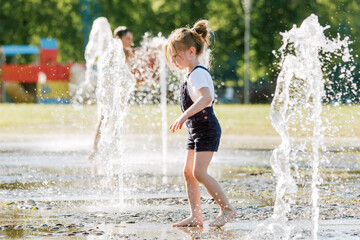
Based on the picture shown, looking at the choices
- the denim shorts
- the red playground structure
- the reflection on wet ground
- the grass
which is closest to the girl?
the denim shorts

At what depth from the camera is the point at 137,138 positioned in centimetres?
A: 1484

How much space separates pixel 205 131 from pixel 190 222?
646 mm

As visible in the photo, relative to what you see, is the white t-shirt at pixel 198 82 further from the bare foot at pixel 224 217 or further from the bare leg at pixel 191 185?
the bare foot at pixel 224 217

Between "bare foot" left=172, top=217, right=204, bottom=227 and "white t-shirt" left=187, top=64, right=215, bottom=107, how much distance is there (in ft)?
2.66

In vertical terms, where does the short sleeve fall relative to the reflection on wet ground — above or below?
above

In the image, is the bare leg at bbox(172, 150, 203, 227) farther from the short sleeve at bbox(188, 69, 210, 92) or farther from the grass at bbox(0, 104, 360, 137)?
the grass at bbox(0, 104, 360, 137)

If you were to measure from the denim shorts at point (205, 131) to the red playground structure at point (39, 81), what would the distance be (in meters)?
29.2

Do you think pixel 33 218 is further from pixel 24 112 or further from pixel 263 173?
pixel 24 112

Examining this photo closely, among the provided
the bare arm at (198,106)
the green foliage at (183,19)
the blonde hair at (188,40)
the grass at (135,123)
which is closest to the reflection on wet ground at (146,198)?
the bare arm at (198,106)

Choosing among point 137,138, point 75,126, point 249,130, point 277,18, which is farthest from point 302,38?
point 277,18

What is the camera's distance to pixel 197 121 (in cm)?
591

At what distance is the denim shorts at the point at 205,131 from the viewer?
587 cm

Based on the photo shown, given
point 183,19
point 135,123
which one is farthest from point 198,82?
point 183,19

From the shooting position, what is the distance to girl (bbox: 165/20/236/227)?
5.82 metres
